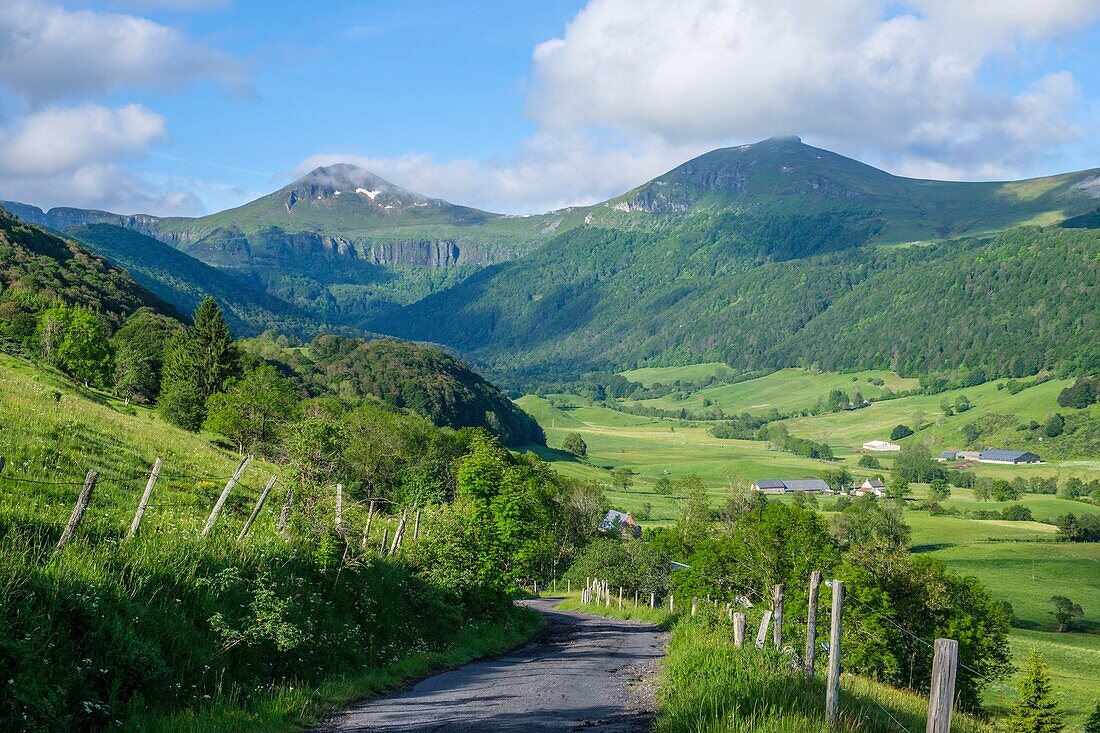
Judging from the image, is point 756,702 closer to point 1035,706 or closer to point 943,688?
point 943,688

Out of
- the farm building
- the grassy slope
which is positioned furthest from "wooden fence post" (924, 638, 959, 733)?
the farm building

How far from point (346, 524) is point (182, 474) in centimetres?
1375

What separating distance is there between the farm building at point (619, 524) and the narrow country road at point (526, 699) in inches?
3826

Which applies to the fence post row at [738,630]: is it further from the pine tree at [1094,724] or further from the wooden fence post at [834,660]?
the pine tree at [1094,724]

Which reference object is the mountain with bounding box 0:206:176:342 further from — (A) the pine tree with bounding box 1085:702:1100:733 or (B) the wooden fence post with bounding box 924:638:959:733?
(A) the pine tree with bounding box 1085:702:1100:733

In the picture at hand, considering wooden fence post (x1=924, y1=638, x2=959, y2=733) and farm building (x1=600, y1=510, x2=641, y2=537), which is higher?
wooden fence post (x1=924, y1=638, x2=959, y2=733)

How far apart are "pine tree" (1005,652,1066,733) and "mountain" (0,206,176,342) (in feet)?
327

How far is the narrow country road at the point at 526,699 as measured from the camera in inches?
546

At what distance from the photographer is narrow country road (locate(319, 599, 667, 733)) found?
546 inches

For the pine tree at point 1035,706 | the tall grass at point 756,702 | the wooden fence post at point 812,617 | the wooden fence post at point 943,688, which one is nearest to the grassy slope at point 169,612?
the tall grass at point 756,702

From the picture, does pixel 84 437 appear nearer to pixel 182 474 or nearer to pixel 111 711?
pixel 182 474

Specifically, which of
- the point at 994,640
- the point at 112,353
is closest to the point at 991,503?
the point at 994,640

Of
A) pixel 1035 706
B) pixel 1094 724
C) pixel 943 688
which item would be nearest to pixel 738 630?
pixel 943 688

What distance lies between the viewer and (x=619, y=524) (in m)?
132
